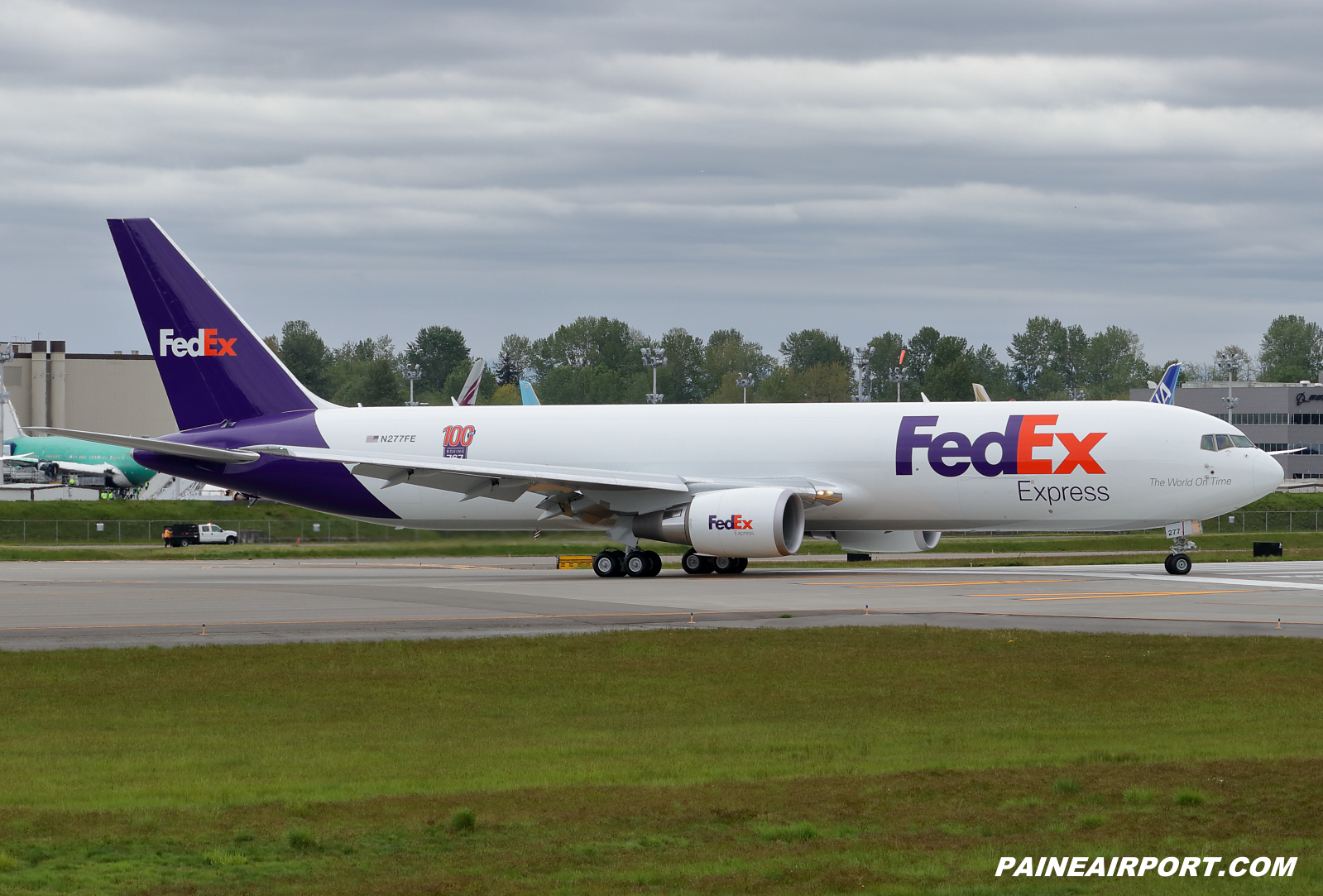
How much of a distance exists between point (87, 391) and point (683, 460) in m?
122

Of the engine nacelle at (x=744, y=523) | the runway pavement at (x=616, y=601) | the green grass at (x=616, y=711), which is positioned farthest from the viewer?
the engine nacelle at (x=744, y=523)

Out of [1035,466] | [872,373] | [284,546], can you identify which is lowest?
[284,546]

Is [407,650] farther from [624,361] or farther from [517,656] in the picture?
[624,361]

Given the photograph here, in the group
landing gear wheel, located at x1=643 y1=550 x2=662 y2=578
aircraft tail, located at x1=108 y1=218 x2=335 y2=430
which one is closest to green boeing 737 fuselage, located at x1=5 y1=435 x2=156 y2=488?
aircraft tail, located at x1=108 y1=218 x2=335 y2=430

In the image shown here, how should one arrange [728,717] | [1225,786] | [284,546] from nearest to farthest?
[1225,786] → [728,717] → [284,546]

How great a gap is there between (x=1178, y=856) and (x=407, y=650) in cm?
1385

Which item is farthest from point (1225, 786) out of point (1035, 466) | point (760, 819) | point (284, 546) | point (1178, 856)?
point (284, 546)

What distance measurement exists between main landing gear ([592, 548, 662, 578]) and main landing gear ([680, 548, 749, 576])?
3.74 ft

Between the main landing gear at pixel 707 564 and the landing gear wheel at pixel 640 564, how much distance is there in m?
1.12

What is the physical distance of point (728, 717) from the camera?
49.5 ft

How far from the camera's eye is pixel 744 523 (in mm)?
36469

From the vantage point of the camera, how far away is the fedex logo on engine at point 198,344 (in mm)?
43094

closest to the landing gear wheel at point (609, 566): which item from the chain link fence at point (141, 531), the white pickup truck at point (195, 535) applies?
the chain link fence at point (141, 531)

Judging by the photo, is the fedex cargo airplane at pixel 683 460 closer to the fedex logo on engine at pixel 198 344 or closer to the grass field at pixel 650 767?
the fedex logo on engine at pixel 198 344
